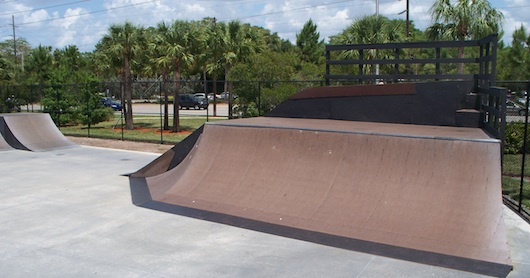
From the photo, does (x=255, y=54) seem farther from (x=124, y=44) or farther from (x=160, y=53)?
(x=124, y=44)

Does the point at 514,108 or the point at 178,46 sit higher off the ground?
the point at 178,46

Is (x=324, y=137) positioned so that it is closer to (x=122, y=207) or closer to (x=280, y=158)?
(x=280, y=158)

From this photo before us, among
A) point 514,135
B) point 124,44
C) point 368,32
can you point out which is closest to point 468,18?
point 368,32

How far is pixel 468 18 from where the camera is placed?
2153cm

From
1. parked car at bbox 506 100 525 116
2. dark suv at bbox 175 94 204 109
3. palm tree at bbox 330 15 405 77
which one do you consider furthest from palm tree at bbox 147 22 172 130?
dark suv at bbox 175 94 204 109

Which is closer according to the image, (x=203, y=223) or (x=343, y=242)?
(x=343, y=242)

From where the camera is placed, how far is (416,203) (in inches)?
237

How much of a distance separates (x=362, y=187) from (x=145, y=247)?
2990mm

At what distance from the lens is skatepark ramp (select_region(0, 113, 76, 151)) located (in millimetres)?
15484

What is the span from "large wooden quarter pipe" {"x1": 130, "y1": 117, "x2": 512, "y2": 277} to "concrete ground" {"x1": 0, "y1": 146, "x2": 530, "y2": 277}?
0.27 metres

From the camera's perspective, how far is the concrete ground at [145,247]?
524 centimetres

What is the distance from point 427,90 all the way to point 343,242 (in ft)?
12.2

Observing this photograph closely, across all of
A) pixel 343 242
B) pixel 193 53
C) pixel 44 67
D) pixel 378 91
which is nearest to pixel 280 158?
pixel 343 242

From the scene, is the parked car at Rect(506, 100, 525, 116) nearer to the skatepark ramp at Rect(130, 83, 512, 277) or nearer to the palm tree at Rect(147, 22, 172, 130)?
the skatepark ramp at Rect(130, 83, 512, 277)
